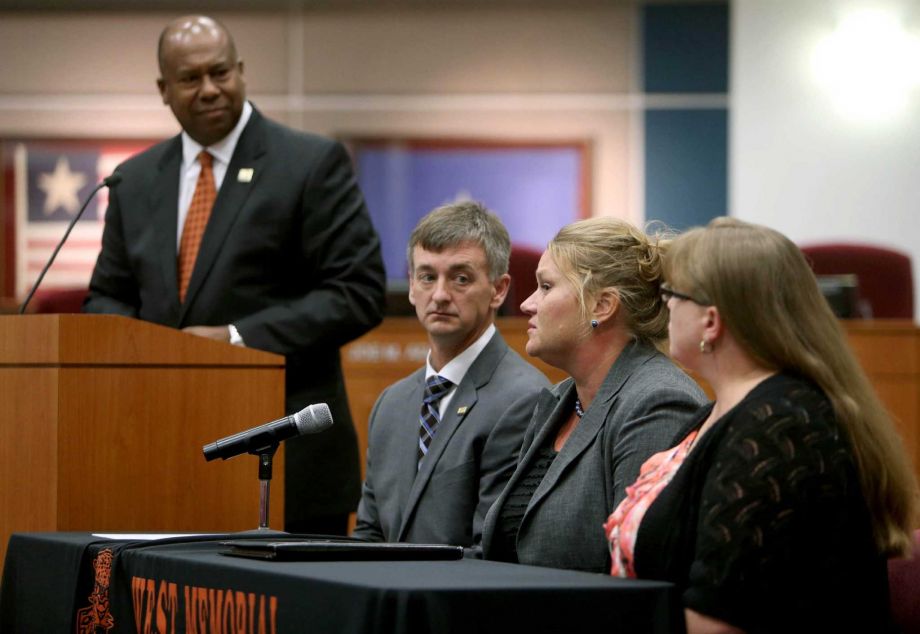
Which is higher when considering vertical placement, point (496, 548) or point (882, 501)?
point (882, 501)

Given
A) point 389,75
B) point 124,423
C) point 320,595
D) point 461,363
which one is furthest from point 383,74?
point 320,595

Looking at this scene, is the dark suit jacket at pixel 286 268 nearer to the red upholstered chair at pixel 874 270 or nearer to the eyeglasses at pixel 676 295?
the eyeglasses at pixel 676 295

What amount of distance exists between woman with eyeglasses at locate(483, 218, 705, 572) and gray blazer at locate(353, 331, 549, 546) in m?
0.20

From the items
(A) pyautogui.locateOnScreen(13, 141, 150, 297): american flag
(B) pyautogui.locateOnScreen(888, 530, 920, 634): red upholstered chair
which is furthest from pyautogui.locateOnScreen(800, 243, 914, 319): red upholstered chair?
(A) pyautogui.locateOnScreen(13, 141, 150, 297): american flag

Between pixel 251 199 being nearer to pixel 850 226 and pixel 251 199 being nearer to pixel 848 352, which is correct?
pixel 848 352

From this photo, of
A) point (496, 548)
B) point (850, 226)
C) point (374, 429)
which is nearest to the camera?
point (496, 548)

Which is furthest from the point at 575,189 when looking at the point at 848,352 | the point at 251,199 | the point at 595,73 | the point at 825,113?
the point at 848,352

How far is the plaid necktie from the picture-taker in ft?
9.95

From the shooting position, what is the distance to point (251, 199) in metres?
3.40

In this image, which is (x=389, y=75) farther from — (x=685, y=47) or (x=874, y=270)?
(x=874, y=270)

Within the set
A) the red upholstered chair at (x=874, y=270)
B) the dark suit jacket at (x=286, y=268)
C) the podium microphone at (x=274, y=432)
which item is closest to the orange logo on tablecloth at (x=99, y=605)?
the podium microphone at (x=274, y=432)

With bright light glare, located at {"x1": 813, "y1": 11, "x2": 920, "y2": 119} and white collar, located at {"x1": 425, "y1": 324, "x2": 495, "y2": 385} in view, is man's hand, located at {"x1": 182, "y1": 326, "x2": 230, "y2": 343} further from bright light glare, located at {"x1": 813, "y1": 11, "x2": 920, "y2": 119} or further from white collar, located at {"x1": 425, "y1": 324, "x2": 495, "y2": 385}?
bright light glare, located at {"x1": 813, "y1": 11, "x2": 920, "y2": 119}

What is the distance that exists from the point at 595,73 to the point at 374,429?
6226mm

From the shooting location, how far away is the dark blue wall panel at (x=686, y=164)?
29.4 ft
